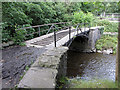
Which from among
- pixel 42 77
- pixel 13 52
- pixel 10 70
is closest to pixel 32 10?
pixel 13 52

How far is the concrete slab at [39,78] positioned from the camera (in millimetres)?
1481

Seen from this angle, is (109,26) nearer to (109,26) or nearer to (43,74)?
(109,26)

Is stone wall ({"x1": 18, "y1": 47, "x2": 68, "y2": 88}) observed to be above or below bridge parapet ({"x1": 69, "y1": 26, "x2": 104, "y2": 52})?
above

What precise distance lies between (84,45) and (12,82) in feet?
34.2

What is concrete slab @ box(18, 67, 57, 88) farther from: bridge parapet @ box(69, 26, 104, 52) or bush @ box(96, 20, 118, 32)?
bush @ box(96, 20, 118, 32)

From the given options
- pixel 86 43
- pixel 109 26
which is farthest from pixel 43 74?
pixel 109 26

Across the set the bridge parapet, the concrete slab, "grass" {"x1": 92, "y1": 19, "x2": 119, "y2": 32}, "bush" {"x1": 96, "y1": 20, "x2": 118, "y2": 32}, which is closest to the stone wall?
the concrete slab

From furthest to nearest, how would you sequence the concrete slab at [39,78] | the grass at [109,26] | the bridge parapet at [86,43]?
1. the grass at [109,26]
2. the bridge parapet at [86,43]
3. the concrete slab at [39,78]

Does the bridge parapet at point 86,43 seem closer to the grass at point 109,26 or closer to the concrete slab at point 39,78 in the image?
the grass at point 109,26

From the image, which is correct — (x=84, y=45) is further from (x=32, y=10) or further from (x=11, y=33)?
(x=11, y=33)

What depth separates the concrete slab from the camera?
1481 millimetres

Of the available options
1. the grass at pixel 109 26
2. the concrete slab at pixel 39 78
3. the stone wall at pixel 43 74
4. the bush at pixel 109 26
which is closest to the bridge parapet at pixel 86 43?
the grass at pixel 109 26

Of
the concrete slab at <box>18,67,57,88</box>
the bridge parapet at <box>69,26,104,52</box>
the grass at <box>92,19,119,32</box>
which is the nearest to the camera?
the concrete slab at <box>18,67,57,88</box>

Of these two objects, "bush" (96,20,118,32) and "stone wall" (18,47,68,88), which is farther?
"bush" (96,20,118,32)
